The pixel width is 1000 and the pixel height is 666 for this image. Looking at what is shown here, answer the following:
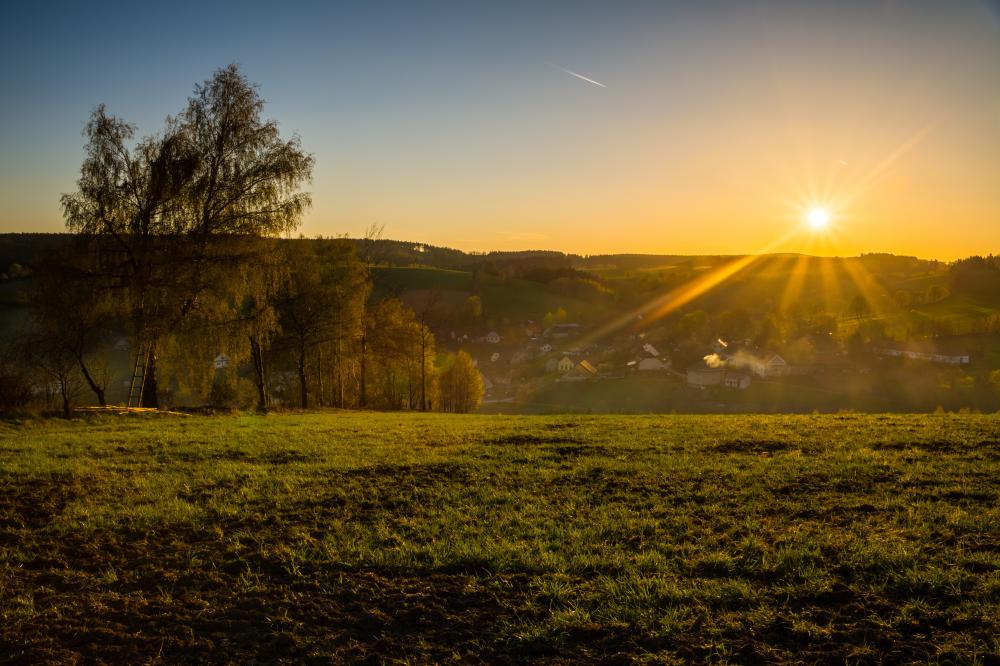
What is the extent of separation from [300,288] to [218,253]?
928 centimetres

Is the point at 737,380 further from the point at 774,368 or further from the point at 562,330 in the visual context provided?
the point at 562,330

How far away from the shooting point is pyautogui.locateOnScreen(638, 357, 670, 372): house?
12875 cm

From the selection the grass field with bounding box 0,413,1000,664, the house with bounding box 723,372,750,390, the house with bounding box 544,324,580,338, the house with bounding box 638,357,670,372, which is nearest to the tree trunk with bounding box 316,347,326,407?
the grass field with bounding box 0,413,1000,664

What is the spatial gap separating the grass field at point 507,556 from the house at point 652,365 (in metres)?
116

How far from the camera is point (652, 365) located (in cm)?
13000

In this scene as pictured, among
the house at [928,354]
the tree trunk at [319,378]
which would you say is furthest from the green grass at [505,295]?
the tree trunk at [319,378]

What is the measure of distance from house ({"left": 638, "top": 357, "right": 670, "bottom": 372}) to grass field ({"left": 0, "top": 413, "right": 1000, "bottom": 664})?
116 metres

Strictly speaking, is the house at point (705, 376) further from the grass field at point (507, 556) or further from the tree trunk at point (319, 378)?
the grass field at point (507, 556)

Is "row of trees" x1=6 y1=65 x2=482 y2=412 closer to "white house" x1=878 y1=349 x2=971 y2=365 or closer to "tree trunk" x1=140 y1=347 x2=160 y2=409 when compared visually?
"tree trunk" x1=140 y1=347 x2=160 y2=409

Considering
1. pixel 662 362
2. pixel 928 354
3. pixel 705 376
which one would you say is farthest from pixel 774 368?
pixel 928 354

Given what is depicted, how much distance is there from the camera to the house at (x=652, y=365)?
422ft

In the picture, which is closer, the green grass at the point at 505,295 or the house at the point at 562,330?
the house at the point at 562,330

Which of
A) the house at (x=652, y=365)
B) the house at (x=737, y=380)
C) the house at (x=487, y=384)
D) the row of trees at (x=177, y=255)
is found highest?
the row of trees at (x=177, y=255)

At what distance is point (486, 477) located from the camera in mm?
12734
